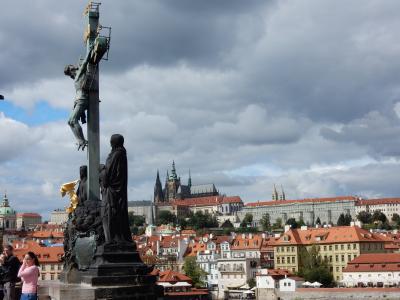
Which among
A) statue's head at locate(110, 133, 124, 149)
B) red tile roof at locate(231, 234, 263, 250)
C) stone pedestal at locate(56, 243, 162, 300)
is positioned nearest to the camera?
stone pedestal at locate(56, 243, 162, 300)

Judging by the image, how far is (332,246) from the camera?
251ft

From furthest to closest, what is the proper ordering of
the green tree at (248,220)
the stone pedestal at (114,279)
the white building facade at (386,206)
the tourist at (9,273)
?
the green tree at (248,220)
the white building facade at (386,206)
the stone pedestal at (114,279)
the tourist at (9,273)

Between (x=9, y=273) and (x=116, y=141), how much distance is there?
3039 millimetres

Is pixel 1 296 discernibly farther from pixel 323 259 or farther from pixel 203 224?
pixel 203 224

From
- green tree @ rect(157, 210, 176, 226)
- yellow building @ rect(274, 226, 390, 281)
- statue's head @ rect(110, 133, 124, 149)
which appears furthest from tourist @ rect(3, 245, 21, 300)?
green tree @ rect(157, 210, 176, 226)

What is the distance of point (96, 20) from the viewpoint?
558 inches

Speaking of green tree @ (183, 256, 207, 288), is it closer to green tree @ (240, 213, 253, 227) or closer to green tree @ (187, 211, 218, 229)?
green tree @ (187, 211, 218, 229)

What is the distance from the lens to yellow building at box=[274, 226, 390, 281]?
2931 inches

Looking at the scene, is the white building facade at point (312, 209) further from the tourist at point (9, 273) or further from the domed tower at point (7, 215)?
the tourist at point (9, 273)

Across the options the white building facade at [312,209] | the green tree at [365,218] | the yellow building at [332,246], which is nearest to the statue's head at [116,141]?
the yellow building at [332,246]

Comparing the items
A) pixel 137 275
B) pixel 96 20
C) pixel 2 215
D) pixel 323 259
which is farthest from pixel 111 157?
pixel 2 215

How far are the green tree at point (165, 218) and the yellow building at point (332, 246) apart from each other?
362ft

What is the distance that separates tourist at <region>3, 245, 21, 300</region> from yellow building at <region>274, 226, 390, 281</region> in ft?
220

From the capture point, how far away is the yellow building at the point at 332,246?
2931 inches
